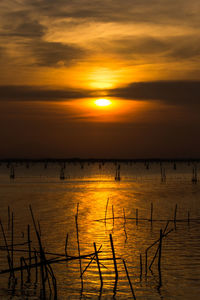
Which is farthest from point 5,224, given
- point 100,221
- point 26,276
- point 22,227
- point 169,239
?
point 26,276

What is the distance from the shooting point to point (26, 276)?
11.5m

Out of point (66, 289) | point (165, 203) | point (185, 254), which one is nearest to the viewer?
point (66, 289)

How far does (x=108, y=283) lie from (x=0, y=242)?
5.53 meters

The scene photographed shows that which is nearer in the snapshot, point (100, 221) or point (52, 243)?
point (52, 243)

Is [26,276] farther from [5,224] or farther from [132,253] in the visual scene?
[5,224]

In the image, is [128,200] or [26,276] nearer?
[26,276]

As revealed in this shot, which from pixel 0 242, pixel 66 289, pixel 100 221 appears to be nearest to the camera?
pixel 66 289

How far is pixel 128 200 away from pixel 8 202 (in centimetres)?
765

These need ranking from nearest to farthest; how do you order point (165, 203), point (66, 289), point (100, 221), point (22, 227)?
point (66, 289) → point (22, 227) → point (100, 221) → point (165, 203)

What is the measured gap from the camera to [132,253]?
558 inches

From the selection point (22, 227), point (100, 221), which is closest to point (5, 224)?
point (22, 227)

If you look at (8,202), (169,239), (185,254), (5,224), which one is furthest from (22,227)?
(8,202)

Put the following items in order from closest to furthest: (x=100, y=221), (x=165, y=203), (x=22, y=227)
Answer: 1. (x=22, y=227)
2. (x=100, y=221)
3. (x=165, y=203)

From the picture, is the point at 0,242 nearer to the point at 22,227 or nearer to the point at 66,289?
the point at 22,227
